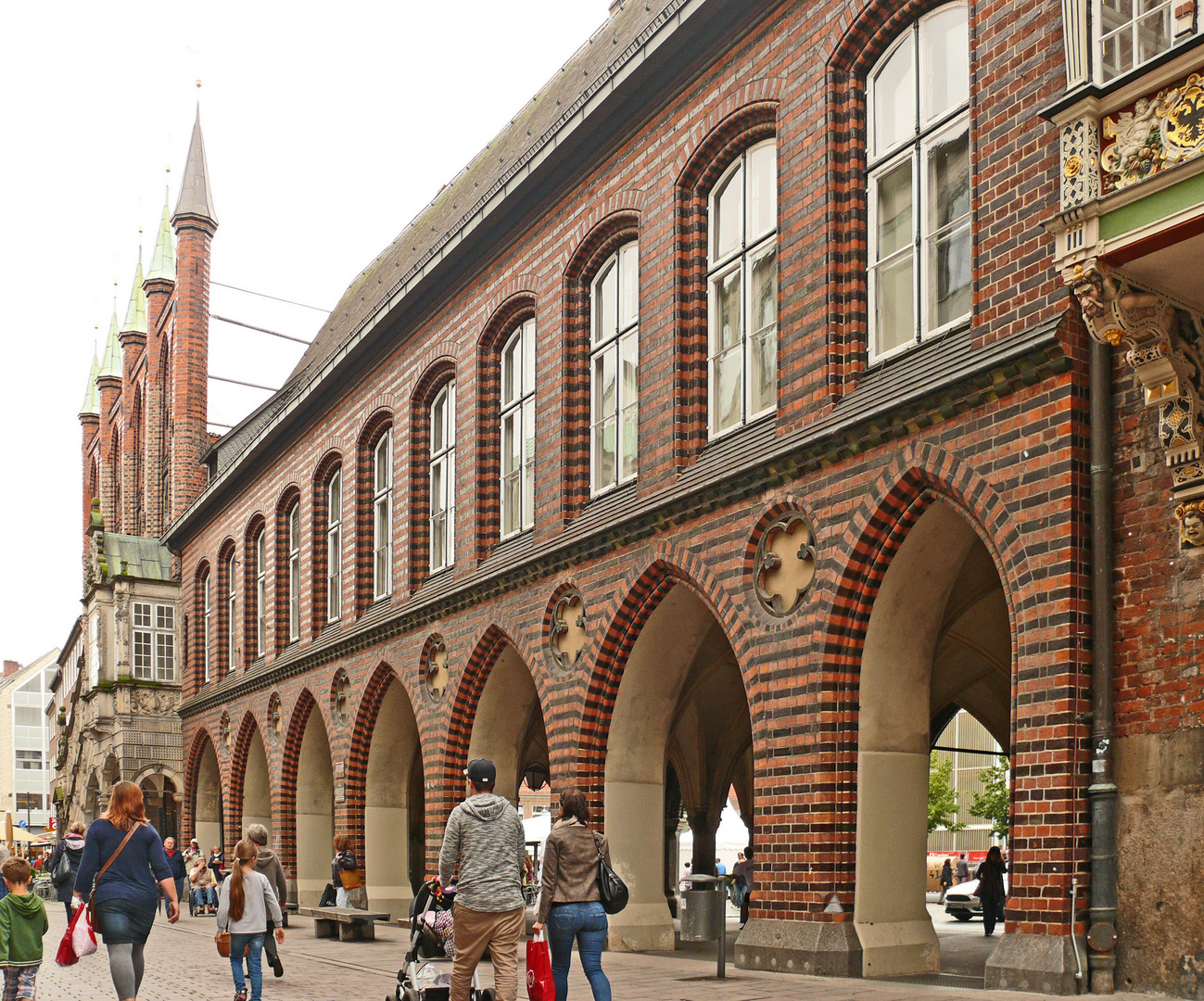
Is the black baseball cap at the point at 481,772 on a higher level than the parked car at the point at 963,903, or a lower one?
higher

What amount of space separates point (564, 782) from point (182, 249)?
92.8ft

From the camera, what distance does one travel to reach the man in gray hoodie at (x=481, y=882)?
28.0 feet

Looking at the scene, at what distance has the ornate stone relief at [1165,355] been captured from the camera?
29.1 ft

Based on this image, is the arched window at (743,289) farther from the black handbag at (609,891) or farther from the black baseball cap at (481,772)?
the black baseball cap at (481,772)

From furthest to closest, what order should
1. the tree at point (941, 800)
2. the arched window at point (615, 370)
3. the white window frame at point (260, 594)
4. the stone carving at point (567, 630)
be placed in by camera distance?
1. the tree at point (941, 800)
2. the white window frame at point (260, 594)
3. the stone carving at point (567, 630)
4. the arched window at point (615, 370)

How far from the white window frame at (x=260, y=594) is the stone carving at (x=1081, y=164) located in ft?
76.3

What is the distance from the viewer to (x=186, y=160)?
42094mm

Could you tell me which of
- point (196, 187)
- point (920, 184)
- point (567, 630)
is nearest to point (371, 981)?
point (567, 630)

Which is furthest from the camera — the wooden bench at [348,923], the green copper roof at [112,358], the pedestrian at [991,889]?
the green copper roof at [112,358]

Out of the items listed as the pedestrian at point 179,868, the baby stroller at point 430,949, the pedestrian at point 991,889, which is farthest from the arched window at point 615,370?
the pedestrian at point 179,868

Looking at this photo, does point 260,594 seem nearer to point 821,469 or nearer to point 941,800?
point 821,469

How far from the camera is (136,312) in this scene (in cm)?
4994

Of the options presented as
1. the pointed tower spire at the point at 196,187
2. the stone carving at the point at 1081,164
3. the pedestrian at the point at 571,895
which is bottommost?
the pedestrian at the point at 571,895

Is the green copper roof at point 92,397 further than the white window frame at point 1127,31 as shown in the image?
Yes
